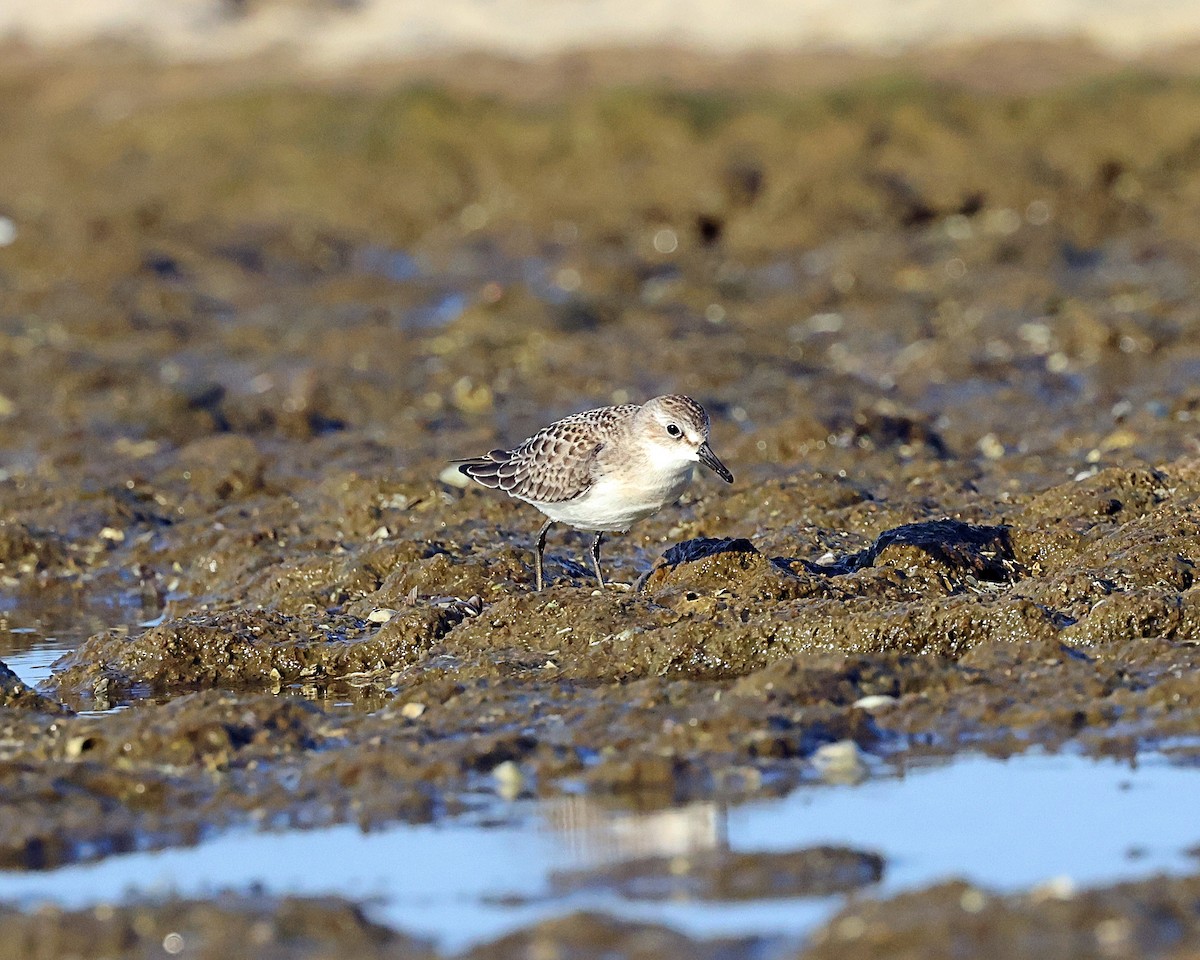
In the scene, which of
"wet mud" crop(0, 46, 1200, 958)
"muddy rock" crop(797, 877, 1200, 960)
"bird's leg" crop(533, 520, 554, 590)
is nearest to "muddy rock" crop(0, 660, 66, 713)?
"wet mud" crop(0, 46, 1200, 958)

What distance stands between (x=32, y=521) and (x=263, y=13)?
18302 mm

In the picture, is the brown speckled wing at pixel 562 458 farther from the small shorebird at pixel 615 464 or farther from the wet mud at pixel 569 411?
the wet mud at pixel 569 411

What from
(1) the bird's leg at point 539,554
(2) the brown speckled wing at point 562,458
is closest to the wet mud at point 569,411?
(1) the bird's leg at point 539,554

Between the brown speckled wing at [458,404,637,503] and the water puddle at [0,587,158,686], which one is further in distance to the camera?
the water puddle at [0,587,158,686]

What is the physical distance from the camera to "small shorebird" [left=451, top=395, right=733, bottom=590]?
8.50m

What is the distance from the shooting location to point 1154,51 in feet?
71.2

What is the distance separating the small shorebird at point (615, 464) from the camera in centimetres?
850

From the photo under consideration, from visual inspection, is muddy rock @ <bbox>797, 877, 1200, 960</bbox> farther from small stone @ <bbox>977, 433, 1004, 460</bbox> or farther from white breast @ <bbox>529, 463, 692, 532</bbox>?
small stone @ <bbox>977, 433, 1004, 460</bbox>

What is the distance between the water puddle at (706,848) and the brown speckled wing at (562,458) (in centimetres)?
269

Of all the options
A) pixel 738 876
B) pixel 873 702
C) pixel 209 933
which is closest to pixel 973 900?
pixel 738 876

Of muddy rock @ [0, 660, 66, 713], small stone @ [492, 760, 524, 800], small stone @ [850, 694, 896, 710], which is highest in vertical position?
muddy rock @ [0, 660, 66, 713]

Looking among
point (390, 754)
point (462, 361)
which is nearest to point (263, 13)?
point (462, 361)

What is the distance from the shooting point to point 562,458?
8.95 metres

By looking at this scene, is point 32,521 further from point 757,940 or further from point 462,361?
point 757,940
